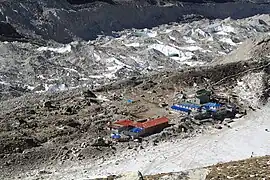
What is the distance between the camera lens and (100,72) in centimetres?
4172

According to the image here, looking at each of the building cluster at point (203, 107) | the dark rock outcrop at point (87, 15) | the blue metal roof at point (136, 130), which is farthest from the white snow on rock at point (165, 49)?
the blue metal roof at point (136, 130)

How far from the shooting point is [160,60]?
46.6m

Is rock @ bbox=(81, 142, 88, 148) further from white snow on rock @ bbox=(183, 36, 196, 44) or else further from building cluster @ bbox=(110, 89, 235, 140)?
white snow on rock @ bbox=(183, 36, 196, 44)

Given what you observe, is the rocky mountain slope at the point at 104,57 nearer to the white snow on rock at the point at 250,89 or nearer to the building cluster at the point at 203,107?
the white snow on rock at the point at 250,89

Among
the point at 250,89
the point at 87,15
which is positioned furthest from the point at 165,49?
the point at 250,89

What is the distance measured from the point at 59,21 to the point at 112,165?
39897mm

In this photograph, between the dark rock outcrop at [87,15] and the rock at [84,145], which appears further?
the dark rock outcrop at [87,15]

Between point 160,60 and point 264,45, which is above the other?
point 264,45

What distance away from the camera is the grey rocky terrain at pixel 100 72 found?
23.6m

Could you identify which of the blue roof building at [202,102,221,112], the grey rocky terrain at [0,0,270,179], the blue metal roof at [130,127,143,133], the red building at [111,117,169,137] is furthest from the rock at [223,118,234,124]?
the blue metal roof at [130,127,143,133]

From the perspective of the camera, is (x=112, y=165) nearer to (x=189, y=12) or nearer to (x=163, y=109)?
(x=163, y=109)

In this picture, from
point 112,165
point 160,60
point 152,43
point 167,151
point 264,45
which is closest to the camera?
point 112,165

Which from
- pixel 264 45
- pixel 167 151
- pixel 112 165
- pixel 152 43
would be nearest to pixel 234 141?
pixel 167 151

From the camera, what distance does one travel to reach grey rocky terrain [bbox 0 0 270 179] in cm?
2364
